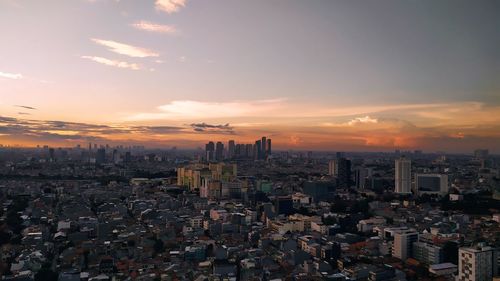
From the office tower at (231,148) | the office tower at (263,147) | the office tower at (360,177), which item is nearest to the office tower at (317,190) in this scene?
the office tower at (360,177)

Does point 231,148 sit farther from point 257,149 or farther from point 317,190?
point 317,190

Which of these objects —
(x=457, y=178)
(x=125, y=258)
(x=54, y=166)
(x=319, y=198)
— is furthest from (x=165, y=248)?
(x=54, y=166)

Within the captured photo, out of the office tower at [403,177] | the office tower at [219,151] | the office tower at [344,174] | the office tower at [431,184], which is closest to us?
the office tower at [431,184]

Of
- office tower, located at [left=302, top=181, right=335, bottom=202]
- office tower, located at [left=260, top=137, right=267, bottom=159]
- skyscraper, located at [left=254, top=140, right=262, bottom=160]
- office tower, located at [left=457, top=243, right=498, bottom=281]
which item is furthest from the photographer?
office tower, located at [left=260, top=137, right=267, bottom=159]

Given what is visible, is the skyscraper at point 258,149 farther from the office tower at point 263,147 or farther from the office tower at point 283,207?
the office tower at point 283,207

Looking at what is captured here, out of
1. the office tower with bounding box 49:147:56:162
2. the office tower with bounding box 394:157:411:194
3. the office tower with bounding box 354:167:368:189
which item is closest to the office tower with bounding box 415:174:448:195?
the office tower with bounding box 394:157:411:194

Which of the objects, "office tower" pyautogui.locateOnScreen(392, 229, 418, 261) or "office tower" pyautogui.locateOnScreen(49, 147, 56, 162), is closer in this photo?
"office tower" pyautogui.locateOnScreen(392, 229, 418, 261)

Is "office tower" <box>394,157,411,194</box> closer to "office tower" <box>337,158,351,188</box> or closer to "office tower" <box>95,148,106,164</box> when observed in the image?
"office tower" <box>337,158,351,188</box>
